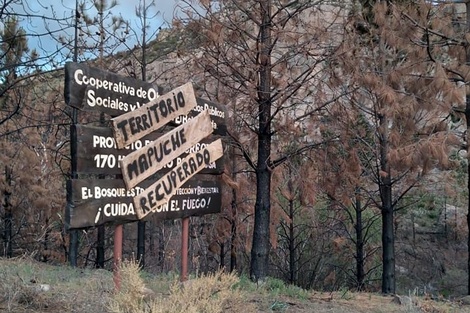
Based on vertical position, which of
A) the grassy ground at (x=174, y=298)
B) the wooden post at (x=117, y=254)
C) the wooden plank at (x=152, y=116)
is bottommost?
the grassy ground at (x=174, y=298)

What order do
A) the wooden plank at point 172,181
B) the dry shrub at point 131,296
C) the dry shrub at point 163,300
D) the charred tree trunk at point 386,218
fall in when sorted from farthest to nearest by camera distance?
the charred tree trunk at point 386,218
the wooden plank at point 172,181
the dry shrub at point 131,296
the dry shrub at point 163,300

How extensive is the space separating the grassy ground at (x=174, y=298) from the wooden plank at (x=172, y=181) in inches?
31.3

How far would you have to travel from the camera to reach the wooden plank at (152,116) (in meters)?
5.68

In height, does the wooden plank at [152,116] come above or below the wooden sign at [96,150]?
above

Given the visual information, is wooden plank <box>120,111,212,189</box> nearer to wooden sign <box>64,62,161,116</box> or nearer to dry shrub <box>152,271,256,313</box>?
wooden sign <box>64,62,161,116</box>

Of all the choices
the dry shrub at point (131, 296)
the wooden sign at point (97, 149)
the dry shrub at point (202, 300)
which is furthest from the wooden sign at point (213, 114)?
the dry shrub at point (131, 296)

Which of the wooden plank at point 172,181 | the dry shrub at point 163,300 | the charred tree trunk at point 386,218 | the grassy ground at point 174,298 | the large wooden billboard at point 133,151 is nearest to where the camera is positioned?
the dry shrub at point 163,300

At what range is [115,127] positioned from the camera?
5609 millimetres

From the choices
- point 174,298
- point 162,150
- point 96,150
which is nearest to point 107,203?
point 96,150

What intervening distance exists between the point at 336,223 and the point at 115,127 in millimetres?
14157

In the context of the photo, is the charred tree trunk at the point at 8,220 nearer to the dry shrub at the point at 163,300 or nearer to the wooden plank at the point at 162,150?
the wooden plank at the point at 162,150

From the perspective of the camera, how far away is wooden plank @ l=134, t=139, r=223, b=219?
5.96 m

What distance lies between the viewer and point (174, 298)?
4402 millimetres

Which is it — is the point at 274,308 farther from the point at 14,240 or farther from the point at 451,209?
the point at 451,209
